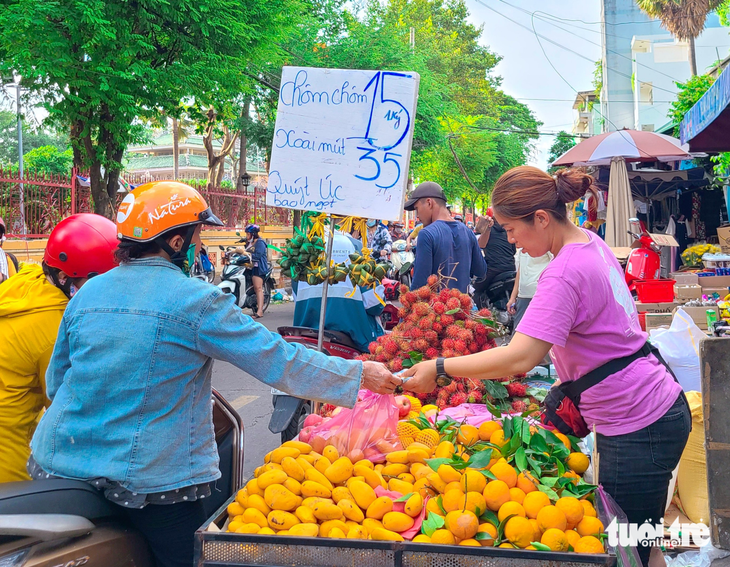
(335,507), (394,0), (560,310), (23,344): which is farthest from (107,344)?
(394,0)

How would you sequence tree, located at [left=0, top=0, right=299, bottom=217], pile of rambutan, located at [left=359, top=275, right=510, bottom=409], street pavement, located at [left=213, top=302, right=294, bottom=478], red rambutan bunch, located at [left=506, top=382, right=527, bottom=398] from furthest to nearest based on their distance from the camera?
tree, located at [left=0, top=0, right=299, bottom=217], street pavement, located at [left=213, top=302, right=294, bottom=478], pile of rambutan, located at [left=359, top=275, right=510, bottom=409], red rambutan bunch, located at [left=506, top=382, right=527, bottom=398]

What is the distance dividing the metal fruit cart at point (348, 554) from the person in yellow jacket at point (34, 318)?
2.95ft

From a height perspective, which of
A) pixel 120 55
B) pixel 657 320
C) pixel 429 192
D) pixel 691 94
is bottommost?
pixel 657 320

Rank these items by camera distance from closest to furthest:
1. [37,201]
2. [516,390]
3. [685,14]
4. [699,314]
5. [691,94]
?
[516,390], [699,314], [37,201], [691,94], [685,14]

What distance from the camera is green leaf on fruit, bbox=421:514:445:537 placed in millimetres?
1992

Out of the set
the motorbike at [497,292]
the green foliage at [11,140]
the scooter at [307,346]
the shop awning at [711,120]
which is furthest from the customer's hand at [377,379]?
the green foliage at [11,140]

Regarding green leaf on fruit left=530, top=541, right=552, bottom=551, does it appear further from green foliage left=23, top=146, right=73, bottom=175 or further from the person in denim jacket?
green foliage left=23, top=146, right=73, bottom=175

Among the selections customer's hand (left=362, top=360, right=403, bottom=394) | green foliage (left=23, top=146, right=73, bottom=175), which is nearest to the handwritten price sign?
customer's hand (left=362, top=360, right=403, bottom=394)

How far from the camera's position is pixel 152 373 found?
1968 mm

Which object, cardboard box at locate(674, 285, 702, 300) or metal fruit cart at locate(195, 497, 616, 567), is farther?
cardboard box at locate(674, 285, 702, 300)

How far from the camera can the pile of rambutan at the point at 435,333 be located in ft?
12.0

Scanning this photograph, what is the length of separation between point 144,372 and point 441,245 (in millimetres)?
3688

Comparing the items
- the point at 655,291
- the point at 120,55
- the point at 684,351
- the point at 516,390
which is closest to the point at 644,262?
the point at 655,291

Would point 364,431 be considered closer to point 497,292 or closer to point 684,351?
point 684,351
